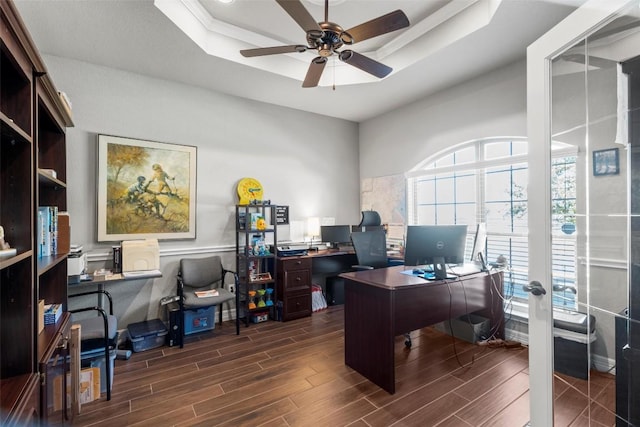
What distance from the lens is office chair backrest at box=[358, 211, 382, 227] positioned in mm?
4535

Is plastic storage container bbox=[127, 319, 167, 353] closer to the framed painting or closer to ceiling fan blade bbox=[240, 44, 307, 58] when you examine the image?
the framed painting

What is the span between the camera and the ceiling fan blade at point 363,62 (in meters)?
2.24

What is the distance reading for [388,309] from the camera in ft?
7.43

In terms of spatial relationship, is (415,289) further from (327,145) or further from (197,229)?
(327,145)

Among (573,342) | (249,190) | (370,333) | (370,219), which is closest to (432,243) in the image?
(370,333)

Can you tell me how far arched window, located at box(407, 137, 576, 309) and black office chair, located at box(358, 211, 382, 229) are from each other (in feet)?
1.61

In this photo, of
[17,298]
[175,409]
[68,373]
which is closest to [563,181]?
[17,298]

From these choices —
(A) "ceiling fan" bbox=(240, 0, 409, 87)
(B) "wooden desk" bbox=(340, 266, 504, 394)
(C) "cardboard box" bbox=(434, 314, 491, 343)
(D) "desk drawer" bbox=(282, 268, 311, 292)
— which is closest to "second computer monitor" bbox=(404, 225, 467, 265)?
(B) "wooden desk" bbox=(340, 266, 504, 394)

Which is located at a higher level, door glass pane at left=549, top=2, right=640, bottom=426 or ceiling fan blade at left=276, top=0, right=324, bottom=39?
ceiling fan blade at left=276, top=0, right=324, bottom=39

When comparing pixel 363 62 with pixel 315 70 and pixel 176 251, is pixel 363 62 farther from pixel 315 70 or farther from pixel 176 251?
pixel 176 251

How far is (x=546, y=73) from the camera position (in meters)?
1.53

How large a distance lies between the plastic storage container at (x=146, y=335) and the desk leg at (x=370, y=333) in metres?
1.94

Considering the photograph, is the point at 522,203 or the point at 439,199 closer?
the point at 522,203

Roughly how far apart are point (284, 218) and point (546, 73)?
3.43 metres
